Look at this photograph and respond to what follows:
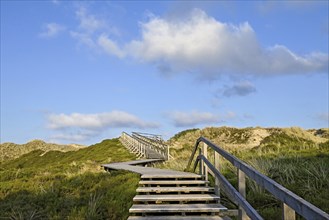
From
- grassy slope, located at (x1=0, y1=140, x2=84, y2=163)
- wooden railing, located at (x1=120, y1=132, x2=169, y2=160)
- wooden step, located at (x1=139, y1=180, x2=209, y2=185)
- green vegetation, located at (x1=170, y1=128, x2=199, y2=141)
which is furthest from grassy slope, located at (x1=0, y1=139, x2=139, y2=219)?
grassy slope, located at (x1=0, y1=140, x2=84, y2=163)

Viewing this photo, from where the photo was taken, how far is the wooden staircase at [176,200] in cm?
753

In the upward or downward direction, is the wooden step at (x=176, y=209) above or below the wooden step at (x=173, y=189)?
below

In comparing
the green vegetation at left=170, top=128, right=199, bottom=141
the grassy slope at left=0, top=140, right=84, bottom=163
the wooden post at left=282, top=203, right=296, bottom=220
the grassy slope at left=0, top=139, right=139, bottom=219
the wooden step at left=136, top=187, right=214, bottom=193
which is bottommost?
the grassy slope at left=0, top=139, right=139, bottom=219

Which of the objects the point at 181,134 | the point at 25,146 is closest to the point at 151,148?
the point at 181,134

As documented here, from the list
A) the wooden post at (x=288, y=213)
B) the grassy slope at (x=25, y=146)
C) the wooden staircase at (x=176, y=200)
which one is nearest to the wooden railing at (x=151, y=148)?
the wooden staircase at (x=176, y=200)

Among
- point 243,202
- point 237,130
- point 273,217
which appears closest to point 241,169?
point 243,202

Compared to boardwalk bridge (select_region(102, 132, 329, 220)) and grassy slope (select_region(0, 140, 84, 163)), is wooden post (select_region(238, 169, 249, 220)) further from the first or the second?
grassy slope (select_region(0, 140, 84, 163))

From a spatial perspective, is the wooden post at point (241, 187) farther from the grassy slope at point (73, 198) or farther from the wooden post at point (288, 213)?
the grassy slope at point (73, 198)

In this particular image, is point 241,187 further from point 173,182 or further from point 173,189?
point 173,182

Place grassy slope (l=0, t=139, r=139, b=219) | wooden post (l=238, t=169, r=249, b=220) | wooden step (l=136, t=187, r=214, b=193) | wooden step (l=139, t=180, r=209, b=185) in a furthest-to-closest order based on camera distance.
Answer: wooden step (l=139, t=180, r=209, b=185) < wooden step (l=136, t=187, r=214, b=193) < grassy slope (l=0, t=139, r=139, b=219) < wooden post (l=238, t=169, r=249, b=220)

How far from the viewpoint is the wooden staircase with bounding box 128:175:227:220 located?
753cm

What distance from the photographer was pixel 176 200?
8.54m

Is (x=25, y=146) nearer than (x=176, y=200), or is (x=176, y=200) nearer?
(x=176, y=200)

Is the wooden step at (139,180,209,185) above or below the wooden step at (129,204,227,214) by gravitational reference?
above
